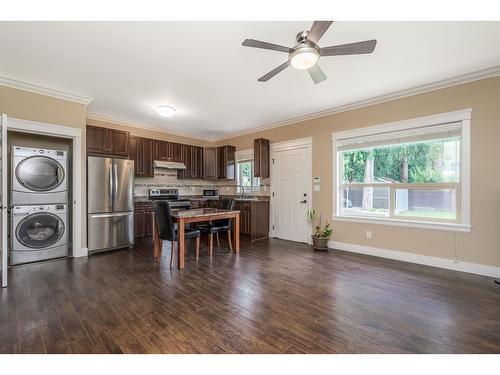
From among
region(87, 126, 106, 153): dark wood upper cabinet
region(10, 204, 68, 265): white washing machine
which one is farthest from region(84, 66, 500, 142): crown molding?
region(10, 204, 68, 265): white washing machine

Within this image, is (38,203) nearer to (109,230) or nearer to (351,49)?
(109,230)

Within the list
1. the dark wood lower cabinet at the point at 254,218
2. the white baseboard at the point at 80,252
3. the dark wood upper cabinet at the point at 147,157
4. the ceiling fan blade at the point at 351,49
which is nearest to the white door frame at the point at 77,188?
the white baseboard at the point at 80,252

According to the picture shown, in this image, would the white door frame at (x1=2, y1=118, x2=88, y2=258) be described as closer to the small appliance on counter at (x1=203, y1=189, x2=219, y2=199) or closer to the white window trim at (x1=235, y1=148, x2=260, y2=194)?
the small appliance on counter at (x1=203, y1=189, x2=219, y2=199)

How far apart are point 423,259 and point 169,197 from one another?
5256 mm

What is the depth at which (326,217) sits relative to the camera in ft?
14.5

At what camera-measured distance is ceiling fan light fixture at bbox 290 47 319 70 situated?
1.98m

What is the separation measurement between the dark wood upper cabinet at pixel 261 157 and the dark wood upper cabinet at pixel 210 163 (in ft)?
4.78

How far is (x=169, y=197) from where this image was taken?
5766 mm

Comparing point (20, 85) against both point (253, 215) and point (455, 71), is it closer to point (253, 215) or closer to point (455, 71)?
point (253, 215)

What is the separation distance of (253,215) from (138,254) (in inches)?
92.8

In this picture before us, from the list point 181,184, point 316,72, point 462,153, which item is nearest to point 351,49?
point 316,72

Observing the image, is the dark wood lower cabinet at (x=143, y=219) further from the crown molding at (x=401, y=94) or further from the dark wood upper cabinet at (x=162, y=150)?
the crown molding at (x=401, y=94)

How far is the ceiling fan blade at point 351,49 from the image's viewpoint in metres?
1.85

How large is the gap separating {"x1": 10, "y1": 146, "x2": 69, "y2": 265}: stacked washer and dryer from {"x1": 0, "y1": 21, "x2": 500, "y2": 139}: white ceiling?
3.66ft
